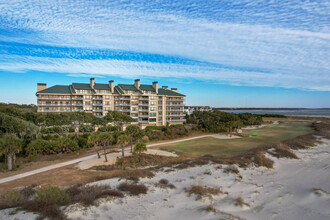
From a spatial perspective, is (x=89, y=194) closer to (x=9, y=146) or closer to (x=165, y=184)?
(x=165, y=184)

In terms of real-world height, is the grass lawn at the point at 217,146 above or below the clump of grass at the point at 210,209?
below

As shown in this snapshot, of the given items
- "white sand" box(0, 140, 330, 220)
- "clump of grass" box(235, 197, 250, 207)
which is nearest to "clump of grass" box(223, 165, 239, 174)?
"white sand" box(0, 140, 330, 220)

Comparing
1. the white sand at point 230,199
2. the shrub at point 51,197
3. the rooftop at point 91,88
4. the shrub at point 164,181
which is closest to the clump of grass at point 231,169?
the white sand at point 230,199

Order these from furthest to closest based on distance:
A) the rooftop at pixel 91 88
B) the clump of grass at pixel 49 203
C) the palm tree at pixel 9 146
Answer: the rooftop at pixel 91 88 < the palm tree at pixel 9 146 < the clump of grass at pixel 49 203

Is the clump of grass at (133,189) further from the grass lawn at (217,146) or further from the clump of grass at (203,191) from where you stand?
the grass lawn at (217,146)

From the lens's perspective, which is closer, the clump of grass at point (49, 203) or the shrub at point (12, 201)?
the clump of grass at point (49, 203)

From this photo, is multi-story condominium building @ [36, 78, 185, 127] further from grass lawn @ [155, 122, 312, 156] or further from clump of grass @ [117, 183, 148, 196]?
clump of grass @ [117, 183, 148, 196]

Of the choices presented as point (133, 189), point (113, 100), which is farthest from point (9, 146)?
point (113, 100)
